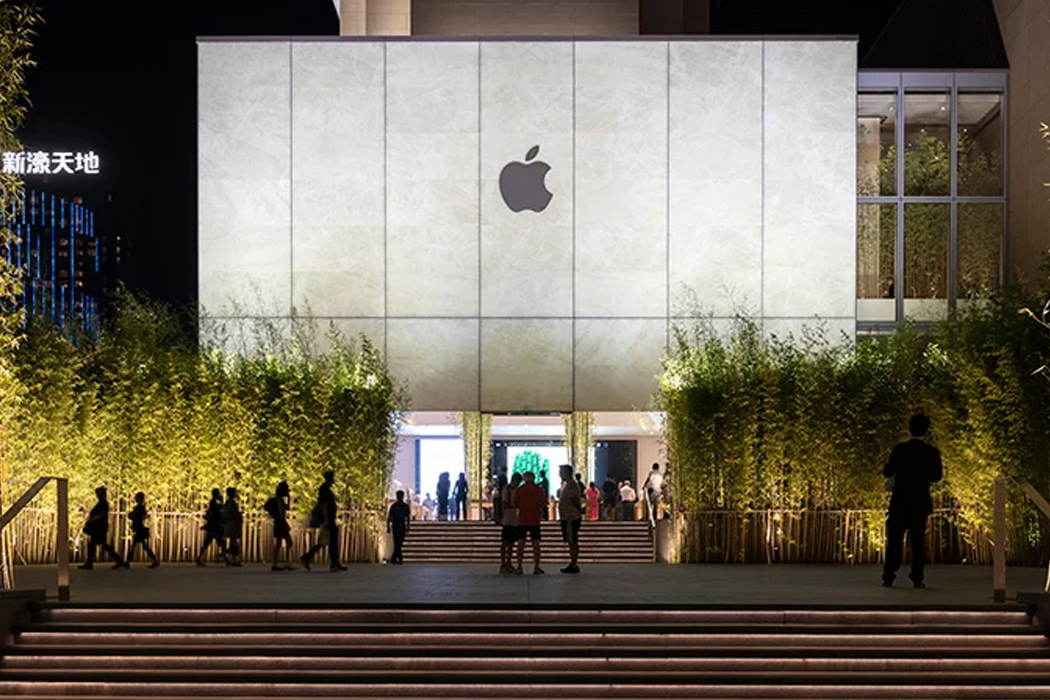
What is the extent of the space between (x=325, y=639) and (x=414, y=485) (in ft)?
65.5

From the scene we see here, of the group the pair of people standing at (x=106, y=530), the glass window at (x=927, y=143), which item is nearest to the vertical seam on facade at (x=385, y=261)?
the pair of people standing at (x=106, y=530)

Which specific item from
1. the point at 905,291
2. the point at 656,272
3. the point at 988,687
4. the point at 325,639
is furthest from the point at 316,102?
the point at 988,687

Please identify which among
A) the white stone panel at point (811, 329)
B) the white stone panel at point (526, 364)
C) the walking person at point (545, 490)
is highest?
the white stone panel at point (811, 329)

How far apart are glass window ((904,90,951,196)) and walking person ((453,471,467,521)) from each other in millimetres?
9232

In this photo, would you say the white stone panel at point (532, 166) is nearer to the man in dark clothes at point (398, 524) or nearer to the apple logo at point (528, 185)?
the apple logo at point (528, 185)

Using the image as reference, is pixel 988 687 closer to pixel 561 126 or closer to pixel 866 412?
pixel 866 412

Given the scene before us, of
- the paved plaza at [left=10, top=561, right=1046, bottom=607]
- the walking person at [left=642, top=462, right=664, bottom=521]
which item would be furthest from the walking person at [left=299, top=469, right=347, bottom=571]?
the walking person at [left=642, top=462, right=664, bottom=521]

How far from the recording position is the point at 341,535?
1745cm

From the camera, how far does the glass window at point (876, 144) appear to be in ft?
76.8

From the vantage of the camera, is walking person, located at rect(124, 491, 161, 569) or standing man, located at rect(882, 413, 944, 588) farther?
walking person, located at rect(124, 491, 161, 569)

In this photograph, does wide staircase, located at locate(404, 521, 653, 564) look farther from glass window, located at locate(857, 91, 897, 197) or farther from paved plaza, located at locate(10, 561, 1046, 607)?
glass window, located at locate(857, 91, 897, 197)

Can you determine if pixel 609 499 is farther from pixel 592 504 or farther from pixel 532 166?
pixel 532 166

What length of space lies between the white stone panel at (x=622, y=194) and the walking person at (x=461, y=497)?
469 centimetres

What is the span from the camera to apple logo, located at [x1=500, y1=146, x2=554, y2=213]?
22797mm
